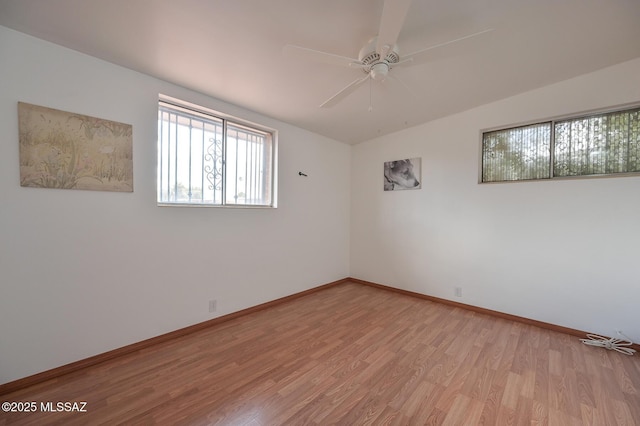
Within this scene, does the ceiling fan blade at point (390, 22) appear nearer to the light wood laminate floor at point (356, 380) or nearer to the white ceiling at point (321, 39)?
the white ceiling at point (321, 39)

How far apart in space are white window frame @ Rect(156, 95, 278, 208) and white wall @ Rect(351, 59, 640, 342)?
1.93 m

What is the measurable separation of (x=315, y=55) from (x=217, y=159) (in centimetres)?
174

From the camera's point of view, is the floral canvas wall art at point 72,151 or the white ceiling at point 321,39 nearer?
the white ceiling at point 321,39

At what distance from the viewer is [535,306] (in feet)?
9.30

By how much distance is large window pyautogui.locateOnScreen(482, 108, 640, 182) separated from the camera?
96.0 inches

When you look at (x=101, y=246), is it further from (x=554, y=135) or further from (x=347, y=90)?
(x=554, y=135)

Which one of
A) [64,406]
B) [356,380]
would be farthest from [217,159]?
[356,380]

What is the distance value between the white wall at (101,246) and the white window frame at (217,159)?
0.10m

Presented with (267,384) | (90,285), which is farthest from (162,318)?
(267,384)

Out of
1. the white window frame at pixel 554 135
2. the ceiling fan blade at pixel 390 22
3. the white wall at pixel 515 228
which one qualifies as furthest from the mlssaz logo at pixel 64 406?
the white window frame at pixel 554 135

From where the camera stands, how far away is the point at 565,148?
2740mm

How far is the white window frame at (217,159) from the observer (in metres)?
2.47

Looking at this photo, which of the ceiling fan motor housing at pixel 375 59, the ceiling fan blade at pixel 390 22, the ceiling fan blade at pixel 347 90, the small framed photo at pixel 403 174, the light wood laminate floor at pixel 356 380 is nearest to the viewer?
the ceiling fan blade at pixel 390 22

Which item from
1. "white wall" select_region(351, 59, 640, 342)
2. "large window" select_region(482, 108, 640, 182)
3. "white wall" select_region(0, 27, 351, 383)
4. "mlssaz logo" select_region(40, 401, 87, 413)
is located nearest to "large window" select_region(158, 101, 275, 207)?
"white wall" select_region(0, 27, 351, 383)
